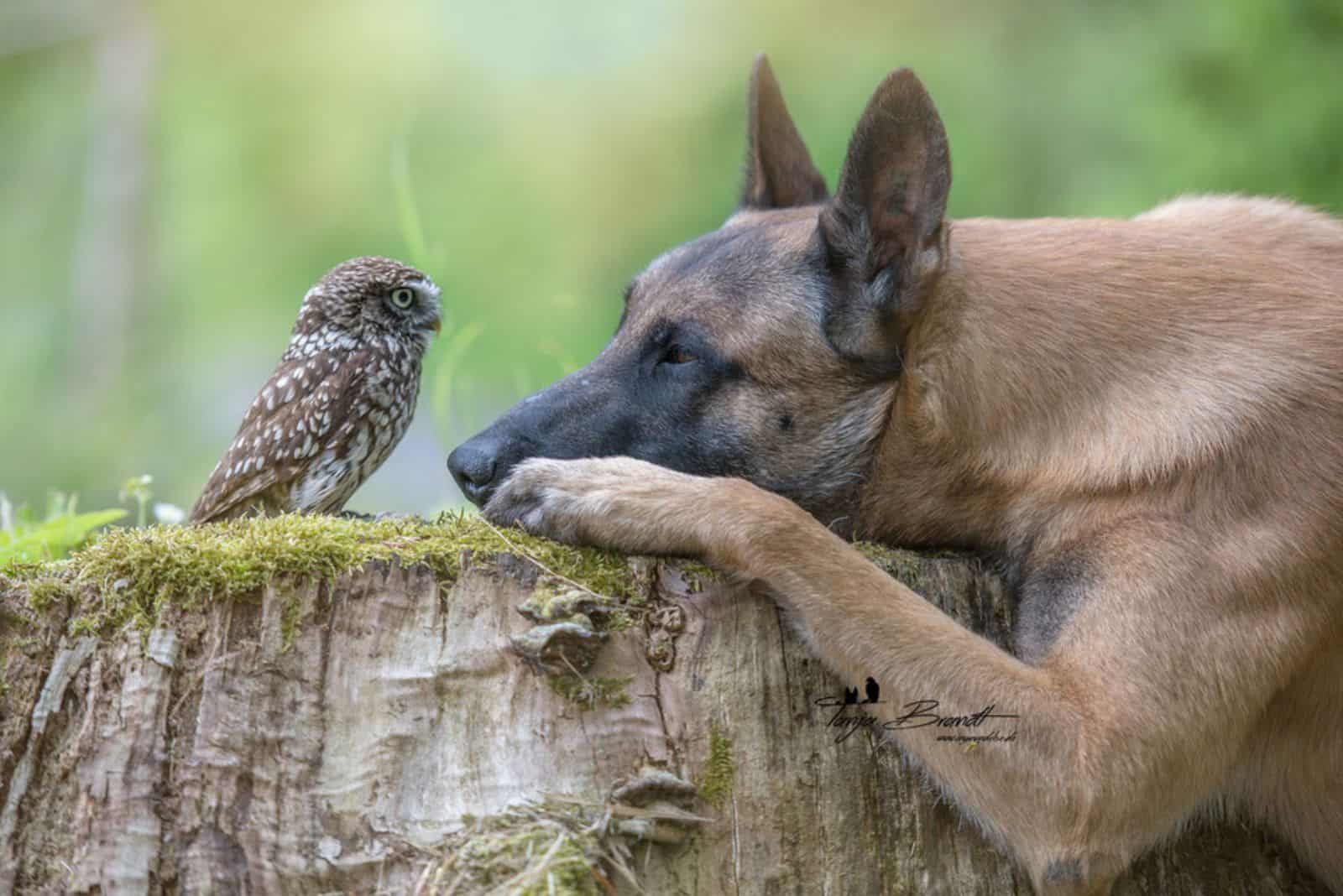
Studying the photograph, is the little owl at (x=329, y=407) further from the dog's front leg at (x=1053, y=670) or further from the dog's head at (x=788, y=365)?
the dog's front leg at (x=1053, y=670)

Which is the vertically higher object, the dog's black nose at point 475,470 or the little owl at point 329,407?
the little owl at point 329,407

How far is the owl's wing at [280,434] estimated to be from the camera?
12.2 feet

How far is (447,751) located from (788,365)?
156 centimetres

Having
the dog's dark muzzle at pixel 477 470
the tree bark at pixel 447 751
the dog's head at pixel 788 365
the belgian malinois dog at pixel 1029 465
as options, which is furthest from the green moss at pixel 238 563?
the dog's head at pixel 788 365

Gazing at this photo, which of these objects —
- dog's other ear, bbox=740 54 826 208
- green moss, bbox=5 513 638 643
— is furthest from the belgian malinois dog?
dog's other ear, bbox=740 54 826 208

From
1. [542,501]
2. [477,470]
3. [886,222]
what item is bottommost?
[542,501]

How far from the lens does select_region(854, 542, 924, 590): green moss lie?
308 cm

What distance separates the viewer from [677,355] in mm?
3623

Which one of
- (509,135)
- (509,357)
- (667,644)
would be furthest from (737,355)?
(509,135)

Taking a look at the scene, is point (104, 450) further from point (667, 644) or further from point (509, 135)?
point (667, 644)

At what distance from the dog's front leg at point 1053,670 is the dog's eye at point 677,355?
31.2 inches

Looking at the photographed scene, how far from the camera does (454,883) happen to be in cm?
241

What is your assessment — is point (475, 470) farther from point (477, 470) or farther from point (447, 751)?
point (447, 751)

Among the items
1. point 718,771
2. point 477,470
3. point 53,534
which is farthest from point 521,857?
point 53,534
